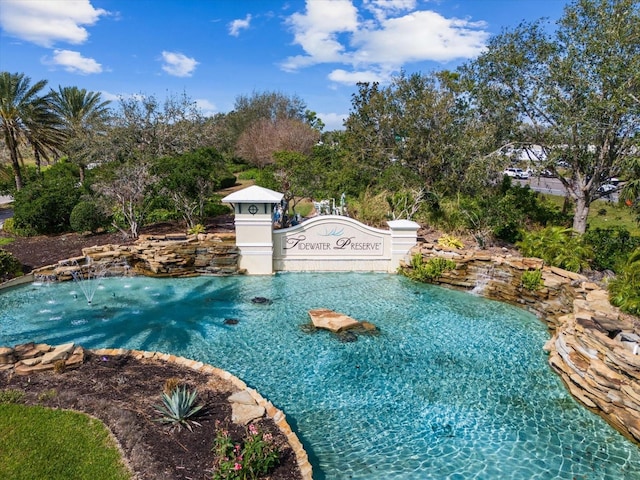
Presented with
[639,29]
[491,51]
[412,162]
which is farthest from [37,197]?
[639,29]

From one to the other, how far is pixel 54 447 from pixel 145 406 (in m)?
1.04

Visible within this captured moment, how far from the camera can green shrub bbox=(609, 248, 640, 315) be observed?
24.7 ft

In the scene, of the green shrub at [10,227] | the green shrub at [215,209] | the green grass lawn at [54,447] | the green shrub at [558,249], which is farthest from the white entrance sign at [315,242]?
the green shrub at [10,227]

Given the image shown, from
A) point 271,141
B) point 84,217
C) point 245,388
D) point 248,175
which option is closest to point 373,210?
point 84,217

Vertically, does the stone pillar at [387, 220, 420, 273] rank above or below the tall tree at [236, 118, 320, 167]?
below

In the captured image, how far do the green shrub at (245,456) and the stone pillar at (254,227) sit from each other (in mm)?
7821

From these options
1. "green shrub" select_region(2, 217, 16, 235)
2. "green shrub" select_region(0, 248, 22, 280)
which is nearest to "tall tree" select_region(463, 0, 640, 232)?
"green shrub" select_region(0, 248, 22, 280)

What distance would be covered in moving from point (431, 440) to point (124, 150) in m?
22.5

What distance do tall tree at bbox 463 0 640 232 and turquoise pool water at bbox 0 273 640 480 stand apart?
18.6 feet

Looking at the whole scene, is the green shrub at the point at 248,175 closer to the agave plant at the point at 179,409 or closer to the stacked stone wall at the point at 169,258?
A: the stacked stone wall at the point at 169,258

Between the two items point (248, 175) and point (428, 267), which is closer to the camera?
point (428, 267)

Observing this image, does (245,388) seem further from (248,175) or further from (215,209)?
(248,175)

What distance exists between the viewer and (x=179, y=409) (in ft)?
16.5

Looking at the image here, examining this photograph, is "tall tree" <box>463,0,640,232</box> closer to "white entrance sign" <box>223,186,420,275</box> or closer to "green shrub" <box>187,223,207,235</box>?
"white entrance sign" <box>223,186,420,275</box>
